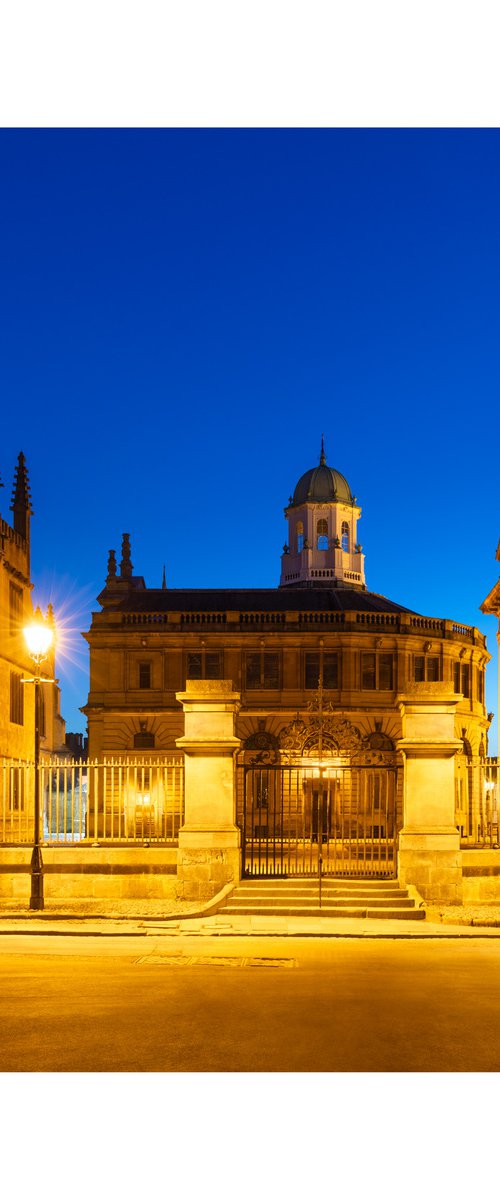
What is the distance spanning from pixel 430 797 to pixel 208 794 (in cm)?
363

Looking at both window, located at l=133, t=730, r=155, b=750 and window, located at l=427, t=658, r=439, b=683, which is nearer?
window, located at l=133, t=730, r=155, b=750

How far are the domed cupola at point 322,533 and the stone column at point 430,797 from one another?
6075 cm

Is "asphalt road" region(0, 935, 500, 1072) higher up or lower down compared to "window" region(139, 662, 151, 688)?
lower down

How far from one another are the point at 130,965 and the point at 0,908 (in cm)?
550

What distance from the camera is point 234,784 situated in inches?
702

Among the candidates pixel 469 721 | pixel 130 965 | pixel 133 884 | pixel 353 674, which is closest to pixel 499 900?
pixel 133 884

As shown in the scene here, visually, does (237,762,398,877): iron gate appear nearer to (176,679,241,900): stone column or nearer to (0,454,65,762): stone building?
(176,679,241,900): stone column

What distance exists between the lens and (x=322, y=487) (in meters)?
82.6

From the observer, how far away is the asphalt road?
308 inches

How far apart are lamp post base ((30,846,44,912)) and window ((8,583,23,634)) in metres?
24.0

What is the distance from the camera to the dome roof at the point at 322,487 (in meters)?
82.2

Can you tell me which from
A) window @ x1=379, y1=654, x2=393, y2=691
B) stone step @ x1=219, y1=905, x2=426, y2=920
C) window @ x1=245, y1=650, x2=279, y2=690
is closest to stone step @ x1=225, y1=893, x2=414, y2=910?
stone step @ x1=219, y1=905, x2=426, y2=920

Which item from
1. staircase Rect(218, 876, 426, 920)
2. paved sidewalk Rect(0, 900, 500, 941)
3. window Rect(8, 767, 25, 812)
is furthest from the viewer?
window Rect(8, 767, 25, 812)

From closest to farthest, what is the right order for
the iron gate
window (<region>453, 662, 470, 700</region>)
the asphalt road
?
the asphalt road
the iron gate
window (<region>453, 662, 470, 700</region>)
